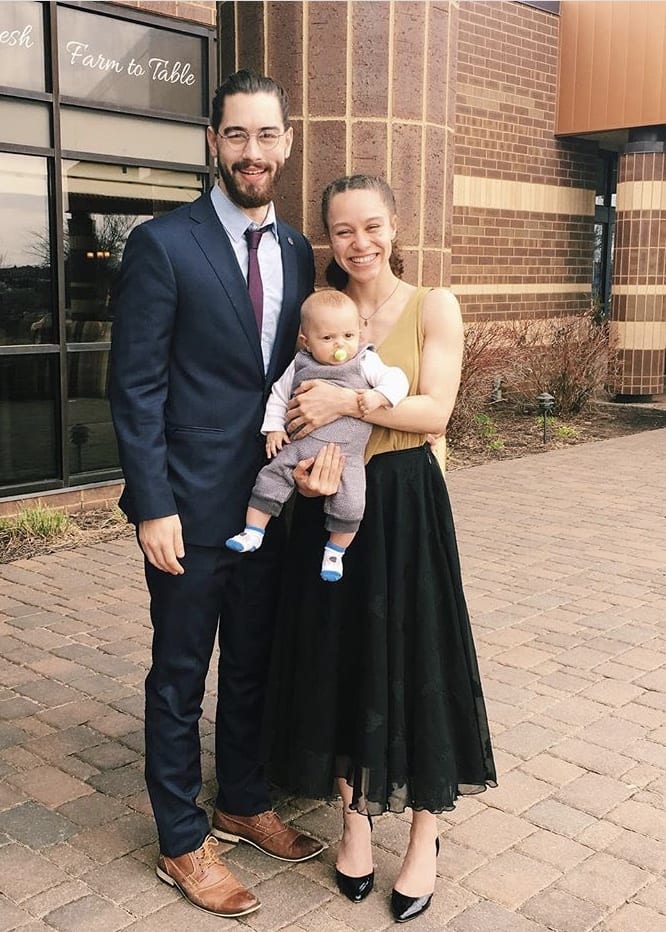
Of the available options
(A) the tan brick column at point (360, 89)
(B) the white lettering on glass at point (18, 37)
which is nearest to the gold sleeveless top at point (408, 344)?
(A) the tan brick column at point (360, 89)

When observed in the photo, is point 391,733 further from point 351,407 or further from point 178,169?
point 178,169

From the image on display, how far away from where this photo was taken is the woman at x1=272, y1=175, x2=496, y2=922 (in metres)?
2.97

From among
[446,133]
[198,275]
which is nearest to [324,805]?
Answer: [198,275]

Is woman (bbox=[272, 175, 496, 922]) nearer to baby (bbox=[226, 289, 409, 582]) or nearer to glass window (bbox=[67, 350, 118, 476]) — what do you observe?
baby (bbox=[226, 289, 409, 582])

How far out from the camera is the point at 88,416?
8.37 meters

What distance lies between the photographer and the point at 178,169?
341 inches

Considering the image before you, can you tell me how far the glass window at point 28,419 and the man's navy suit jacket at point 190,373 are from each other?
16.8 ft

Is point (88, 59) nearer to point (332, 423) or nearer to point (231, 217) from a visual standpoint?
point (231, 217)

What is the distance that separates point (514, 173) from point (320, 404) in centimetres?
1282

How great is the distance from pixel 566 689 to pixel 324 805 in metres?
1.55

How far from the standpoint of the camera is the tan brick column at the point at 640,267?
50.4 feet

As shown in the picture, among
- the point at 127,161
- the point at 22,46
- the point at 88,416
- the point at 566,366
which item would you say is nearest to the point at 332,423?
the point at 88,416

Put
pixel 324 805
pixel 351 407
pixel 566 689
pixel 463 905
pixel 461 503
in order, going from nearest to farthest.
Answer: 1. pixel 351 407
2. pixel 463 905
3. pixel 324 805
4. pixel 566 689
5. pixel 461 503

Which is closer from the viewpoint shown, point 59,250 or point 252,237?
point 252,237
